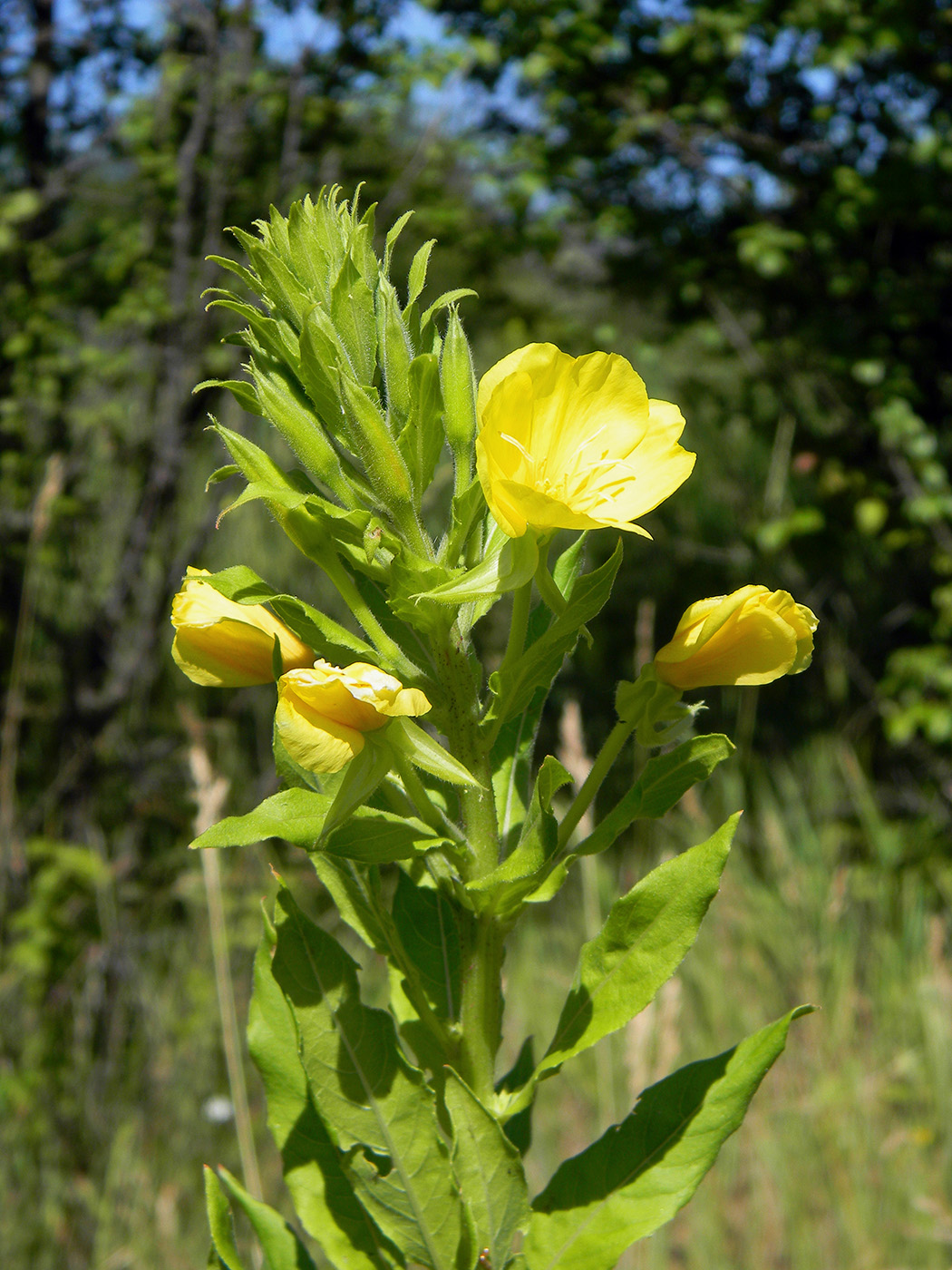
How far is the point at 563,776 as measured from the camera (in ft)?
2.69

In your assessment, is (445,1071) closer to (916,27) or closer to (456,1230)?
(456,1230)

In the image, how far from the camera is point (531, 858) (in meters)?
0.83

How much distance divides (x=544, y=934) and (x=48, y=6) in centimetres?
375

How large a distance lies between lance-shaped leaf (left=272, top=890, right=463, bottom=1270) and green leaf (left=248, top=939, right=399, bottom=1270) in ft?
0.14

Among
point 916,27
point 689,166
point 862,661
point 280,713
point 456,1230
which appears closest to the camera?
point 280,713

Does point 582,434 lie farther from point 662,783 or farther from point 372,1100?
point 372,1100

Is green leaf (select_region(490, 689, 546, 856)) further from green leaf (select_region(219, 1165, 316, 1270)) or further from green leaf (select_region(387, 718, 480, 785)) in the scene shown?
green leaf (select_region(219, 1165, 316, 1270))

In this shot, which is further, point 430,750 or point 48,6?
point 48,6

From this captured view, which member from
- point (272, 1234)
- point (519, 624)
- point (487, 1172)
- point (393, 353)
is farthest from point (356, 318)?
point (272, 1234)

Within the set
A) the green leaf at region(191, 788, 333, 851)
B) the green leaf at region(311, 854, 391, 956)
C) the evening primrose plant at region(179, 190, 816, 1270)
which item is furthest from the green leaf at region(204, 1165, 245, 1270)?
the green leaf at region(191, 788, 333, 851)

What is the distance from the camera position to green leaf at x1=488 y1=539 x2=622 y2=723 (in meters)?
0.87

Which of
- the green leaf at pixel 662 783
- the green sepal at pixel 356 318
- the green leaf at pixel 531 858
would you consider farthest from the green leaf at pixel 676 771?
the green sepal at pixel 356 318

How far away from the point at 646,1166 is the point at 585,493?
587 mm

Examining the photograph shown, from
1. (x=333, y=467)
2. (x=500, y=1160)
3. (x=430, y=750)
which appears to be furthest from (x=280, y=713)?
(x=500, y=1160)
